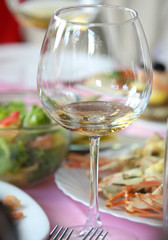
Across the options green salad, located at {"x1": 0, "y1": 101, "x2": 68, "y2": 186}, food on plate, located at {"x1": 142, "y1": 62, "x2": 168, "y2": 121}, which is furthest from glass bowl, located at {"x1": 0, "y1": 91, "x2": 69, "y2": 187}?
food on plate, located at {"x1": 142, "y1": 62, "x2": 168, "y2": 121}

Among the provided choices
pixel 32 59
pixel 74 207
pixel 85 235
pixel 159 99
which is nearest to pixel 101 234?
pixel 85 235

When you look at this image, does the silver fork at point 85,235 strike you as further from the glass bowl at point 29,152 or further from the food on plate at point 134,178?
the glass bowl at point 29,152

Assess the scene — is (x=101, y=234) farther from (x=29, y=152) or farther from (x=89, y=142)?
(x=29, y=152)

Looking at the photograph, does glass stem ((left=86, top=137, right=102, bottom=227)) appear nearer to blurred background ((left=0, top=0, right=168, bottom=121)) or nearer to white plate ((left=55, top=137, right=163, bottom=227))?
white plate ((left=55, top=137, right=163, bottom=227))

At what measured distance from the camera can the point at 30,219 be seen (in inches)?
27.5

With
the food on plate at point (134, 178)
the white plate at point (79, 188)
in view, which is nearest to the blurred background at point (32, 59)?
the food on plate at point (134, 178)

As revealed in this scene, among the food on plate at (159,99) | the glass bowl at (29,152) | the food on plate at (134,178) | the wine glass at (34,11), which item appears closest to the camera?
the food on plate at (134,178)

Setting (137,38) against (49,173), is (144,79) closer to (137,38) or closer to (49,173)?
(137,38)

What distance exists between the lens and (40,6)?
5.86 feet

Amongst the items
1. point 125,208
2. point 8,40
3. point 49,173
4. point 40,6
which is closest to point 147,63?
point 125,208

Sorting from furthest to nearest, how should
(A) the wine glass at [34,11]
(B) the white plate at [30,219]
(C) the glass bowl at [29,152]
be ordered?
(A) the wine glass at [34,11], (C) the glass bowl at [29,152], (B) the white plate at [30,219]

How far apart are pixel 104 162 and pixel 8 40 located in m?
2.56

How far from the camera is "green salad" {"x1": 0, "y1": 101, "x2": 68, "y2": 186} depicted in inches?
34.1

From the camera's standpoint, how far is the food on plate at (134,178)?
745mm
